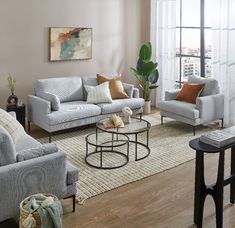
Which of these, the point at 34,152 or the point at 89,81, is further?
the point at 89,81

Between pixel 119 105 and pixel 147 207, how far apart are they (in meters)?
2.64

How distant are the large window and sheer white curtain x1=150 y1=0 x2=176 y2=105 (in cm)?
15

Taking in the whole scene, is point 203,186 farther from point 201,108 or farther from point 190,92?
point 190,92

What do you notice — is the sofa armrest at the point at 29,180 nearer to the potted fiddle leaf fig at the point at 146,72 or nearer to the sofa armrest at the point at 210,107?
the sofa armrest at the point at 210,107

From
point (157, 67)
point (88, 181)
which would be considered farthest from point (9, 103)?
point (157, 67)

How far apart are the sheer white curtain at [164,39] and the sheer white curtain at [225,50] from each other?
108 centimetres

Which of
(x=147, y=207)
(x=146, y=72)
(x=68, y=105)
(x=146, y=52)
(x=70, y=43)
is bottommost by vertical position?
(x=147, y=207)


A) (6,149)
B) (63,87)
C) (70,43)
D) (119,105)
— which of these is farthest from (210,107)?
(6,149)

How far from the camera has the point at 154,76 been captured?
22.0ft

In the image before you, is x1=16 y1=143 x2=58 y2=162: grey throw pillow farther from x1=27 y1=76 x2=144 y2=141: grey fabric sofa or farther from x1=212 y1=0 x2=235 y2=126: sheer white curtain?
x1=212 y1=0 x2=235 y2=126: sheer white curtain

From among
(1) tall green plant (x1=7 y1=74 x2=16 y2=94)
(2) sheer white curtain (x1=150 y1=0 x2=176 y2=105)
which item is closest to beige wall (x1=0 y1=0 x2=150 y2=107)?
(1) tall green plant (x1=7 y1=74 x2=16 y2=94)

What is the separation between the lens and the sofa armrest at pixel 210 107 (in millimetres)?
5438

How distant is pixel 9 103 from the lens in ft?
17.8

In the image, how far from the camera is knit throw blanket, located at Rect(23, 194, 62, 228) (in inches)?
97.4
